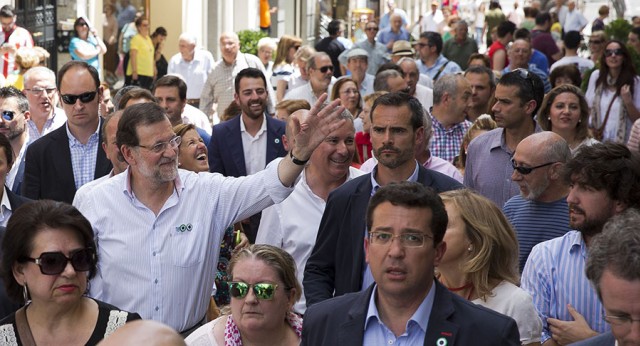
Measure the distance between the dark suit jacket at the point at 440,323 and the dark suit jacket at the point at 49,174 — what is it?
4.19m

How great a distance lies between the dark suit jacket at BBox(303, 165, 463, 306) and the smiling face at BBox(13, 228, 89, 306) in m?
1.57

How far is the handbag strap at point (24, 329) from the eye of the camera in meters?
5.47

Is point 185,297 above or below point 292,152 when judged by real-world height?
below

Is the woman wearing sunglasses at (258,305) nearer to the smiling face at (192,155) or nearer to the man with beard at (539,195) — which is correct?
the man with beard at (539,195)

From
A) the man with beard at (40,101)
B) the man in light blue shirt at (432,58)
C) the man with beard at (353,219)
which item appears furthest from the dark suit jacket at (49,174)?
the man in light blue shirt at (432,58)

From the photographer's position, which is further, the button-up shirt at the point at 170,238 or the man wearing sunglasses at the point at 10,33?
the man wearing sunglasses at the point at 10,33

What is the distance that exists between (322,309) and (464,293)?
46.0 inches

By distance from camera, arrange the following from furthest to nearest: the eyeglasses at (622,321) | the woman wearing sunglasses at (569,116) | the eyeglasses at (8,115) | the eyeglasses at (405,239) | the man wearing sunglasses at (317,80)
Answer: the man wearing sunglasses at (317,80) < the eyeglasses at (8,115) < the woman wearing sunglasses at (569,116) < the eyeglasses at (405,239) < the eyeglasses at (622,321)

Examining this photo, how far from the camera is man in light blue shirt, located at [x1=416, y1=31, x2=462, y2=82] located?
18.1 meters

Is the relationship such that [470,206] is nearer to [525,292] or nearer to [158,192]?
[525,292]

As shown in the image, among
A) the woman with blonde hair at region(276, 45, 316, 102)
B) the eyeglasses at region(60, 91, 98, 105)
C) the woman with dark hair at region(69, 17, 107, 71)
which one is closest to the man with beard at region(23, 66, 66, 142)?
the eyeglasses at region(60, 91, 98, 105)

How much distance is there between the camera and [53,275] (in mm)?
5527

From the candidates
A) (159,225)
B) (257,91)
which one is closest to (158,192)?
(159,225)

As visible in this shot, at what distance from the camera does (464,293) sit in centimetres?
600
